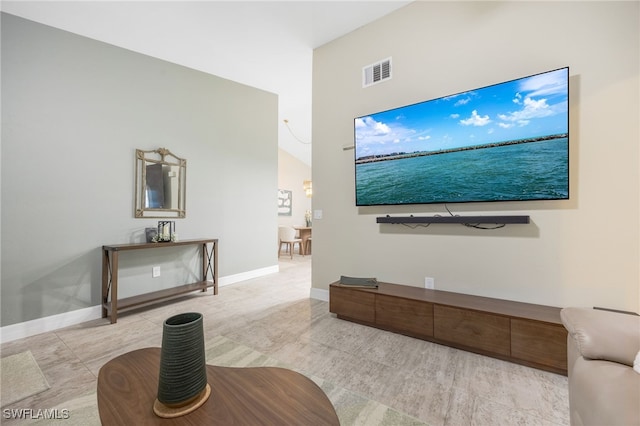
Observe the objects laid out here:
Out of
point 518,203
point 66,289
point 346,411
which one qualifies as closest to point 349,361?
point 346,411

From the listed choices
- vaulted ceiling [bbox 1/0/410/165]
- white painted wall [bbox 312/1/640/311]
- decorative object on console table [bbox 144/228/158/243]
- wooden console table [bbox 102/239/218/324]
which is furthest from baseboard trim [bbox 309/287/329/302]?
vaulted ceiling [bbox 1/0/410/165]

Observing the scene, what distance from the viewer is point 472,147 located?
2.24m

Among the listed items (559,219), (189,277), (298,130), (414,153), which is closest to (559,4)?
(414,153)

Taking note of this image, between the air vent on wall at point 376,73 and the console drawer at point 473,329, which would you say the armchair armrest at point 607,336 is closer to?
the console drawer at point 473,329

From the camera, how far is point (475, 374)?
174 cm

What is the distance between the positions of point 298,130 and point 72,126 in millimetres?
4691

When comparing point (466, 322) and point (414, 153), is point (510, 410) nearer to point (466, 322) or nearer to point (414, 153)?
point (466, 322)

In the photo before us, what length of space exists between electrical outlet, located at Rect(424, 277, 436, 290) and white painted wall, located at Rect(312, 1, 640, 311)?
0.14 ft

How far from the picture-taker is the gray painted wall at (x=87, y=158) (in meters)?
2.37

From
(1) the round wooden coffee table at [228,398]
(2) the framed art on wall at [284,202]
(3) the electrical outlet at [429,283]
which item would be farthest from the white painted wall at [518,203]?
(2) the framed art on wall at [284,202]

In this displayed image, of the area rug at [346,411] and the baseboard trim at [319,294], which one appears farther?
the baseboard trim at [319,294]

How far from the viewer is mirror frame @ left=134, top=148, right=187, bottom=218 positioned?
313 cm

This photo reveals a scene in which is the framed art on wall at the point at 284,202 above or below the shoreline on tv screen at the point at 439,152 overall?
below

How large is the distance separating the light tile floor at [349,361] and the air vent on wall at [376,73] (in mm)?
2648
